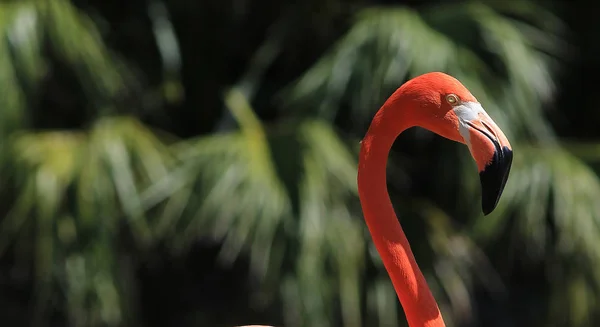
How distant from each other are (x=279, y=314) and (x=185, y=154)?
0.52 meters

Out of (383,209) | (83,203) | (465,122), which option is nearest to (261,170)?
(83,203)

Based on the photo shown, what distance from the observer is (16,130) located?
2.37m

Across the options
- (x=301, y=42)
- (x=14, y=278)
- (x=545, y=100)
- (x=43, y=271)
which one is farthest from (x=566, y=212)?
(x=14, y=278)

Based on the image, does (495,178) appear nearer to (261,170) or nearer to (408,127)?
(408,127)

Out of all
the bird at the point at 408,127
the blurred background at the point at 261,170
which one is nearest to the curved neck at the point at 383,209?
the bird at the point at 408,127

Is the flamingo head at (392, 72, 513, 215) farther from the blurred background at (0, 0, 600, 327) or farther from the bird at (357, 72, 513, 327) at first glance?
the blurred background at (0, 0, 600, 327)

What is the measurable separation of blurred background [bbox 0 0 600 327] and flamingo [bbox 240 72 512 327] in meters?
0.96

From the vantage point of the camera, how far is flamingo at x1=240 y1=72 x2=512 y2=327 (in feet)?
3.66

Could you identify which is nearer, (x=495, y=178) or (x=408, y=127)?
(x=495, y=178)

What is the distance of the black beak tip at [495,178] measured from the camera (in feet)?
3.51

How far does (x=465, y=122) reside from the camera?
1.13m

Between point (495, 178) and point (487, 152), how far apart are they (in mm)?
38

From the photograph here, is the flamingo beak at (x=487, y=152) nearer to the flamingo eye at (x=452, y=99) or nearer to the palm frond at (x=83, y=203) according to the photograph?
the flamingo eye at (x=452, y=99)

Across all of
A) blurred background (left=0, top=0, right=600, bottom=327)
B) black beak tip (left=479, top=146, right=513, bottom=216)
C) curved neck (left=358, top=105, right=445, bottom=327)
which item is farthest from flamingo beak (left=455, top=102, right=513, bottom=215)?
blurred background (left=0, top=0, right=600, bottom=327)
